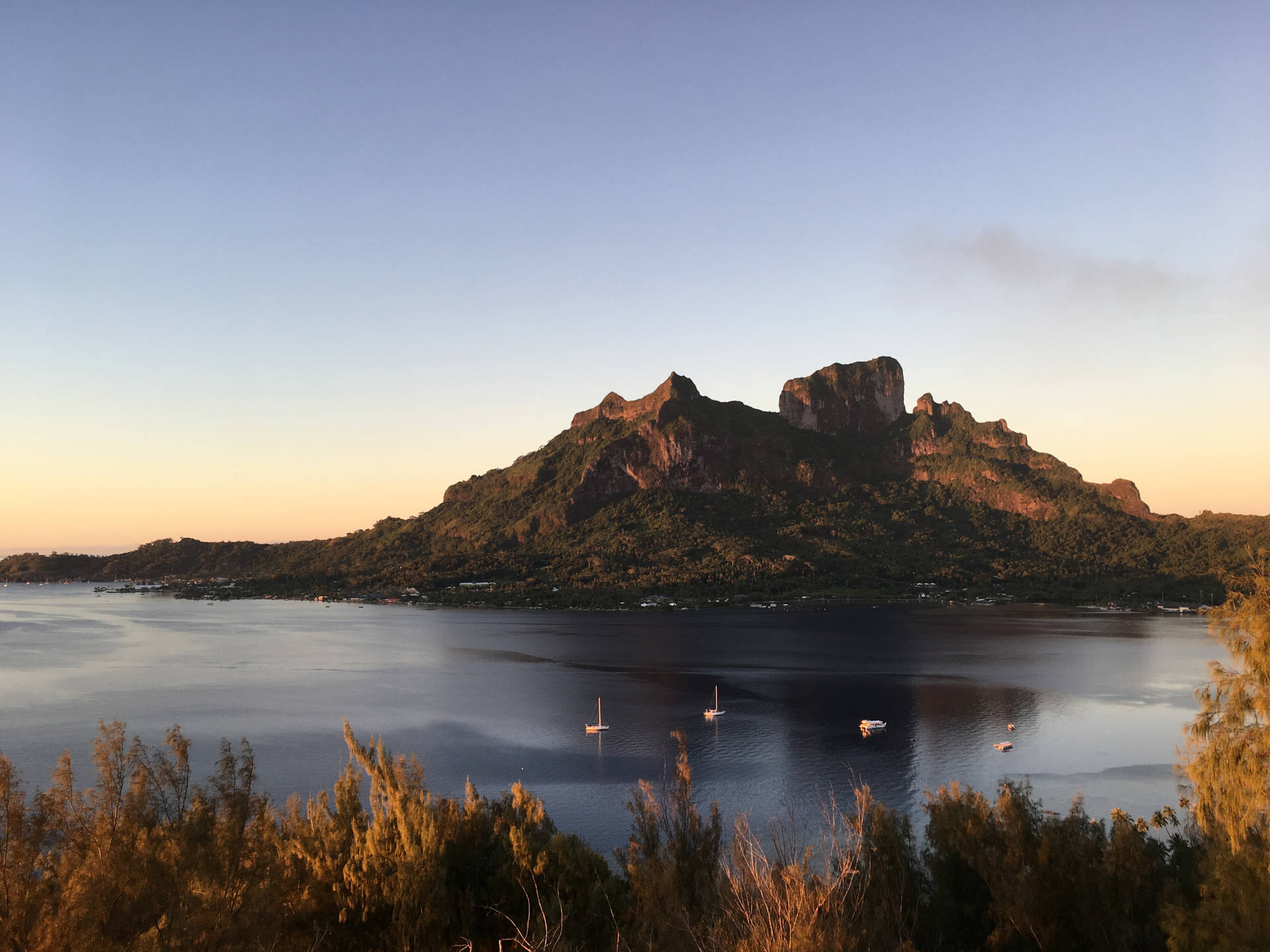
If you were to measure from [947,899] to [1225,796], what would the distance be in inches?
361

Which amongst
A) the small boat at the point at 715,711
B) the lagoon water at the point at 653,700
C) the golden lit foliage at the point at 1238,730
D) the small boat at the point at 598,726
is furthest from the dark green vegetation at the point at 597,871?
the small boat at the point at 715,711

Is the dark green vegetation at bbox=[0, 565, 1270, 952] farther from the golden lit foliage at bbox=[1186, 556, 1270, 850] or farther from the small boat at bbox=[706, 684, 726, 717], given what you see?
the small boat at bbox=[706, 684, 726, 717]

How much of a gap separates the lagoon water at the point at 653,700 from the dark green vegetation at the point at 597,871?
15.2 meters

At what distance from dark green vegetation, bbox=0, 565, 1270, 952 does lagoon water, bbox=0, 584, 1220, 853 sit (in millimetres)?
15159

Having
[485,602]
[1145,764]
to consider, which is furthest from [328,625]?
[1145,764]

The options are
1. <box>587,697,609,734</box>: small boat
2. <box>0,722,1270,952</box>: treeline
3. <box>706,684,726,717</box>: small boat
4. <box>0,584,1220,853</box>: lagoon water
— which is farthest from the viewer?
<box>706,684,726,717</box>: small boat

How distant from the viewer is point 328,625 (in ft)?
491

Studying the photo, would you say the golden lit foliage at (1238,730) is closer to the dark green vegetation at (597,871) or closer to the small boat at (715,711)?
the dark green vegetation at (597,871)

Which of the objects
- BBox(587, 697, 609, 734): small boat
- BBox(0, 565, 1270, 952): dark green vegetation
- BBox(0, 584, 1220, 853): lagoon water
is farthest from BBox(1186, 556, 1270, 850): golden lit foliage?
BBox(587, 697, 609, 734): small boat

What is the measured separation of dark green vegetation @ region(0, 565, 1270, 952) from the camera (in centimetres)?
1164

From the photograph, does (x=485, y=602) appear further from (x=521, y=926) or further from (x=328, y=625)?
(x=521, y=926)

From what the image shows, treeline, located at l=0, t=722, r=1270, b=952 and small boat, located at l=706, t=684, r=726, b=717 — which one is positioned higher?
treeline, located at l=0, t=722, r=1270, b=952

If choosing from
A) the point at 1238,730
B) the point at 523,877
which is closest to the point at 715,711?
the point at 523,877

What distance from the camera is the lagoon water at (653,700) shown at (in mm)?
52344
